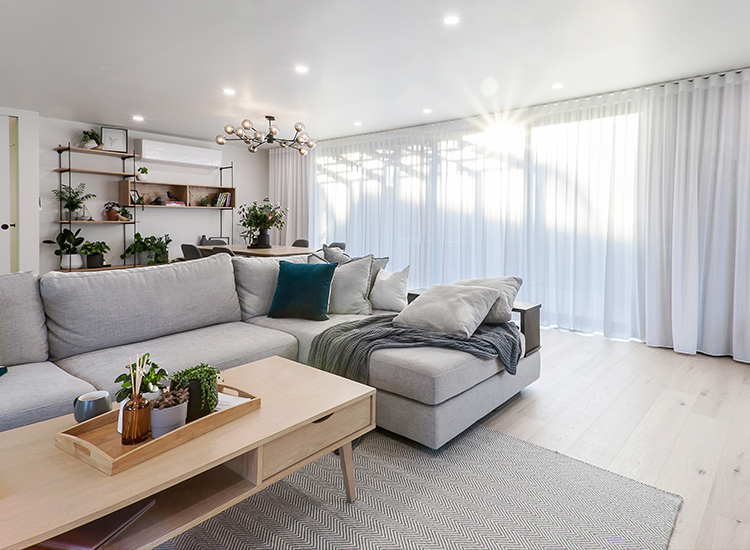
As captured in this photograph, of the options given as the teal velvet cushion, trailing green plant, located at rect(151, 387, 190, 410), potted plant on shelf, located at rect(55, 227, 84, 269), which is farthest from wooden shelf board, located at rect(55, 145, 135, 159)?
trailing green plant, located at rect(151, 387, 190, 410)

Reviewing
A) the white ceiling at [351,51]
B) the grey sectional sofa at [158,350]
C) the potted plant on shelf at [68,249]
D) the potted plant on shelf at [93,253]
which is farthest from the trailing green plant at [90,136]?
the grey sectional sofa at [158,350]

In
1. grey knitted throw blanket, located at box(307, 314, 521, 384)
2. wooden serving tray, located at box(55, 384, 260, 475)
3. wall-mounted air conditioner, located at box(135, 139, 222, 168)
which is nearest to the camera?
wooden serving tray, located at box(55, 384, 260, 475)

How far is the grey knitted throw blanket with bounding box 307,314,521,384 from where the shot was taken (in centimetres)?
256

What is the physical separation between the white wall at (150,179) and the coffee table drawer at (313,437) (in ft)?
20.3

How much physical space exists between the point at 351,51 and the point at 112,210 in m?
4.77

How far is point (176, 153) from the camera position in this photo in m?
7.15

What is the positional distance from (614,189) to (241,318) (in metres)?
3.79

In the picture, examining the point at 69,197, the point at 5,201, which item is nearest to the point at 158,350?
the point at 5,201

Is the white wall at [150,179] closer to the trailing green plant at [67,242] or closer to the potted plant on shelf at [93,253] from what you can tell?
the trailing green plant at [67,242]

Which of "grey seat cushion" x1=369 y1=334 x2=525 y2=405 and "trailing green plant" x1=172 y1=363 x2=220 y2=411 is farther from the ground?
"trailing green plant" x1=172 y1=363 x2=220 y2=411

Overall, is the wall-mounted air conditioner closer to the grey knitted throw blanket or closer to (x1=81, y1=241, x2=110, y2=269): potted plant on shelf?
(x1=81, y1=241, x2=110, y2=269): potted plant on shelf

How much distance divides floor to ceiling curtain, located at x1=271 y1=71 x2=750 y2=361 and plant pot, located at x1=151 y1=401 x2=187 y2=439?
4311 mm

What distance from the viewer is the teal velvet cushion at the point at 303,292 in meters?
3.26

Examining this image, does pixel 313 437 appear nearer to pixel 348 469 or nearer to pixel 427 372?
pixel 348 469
